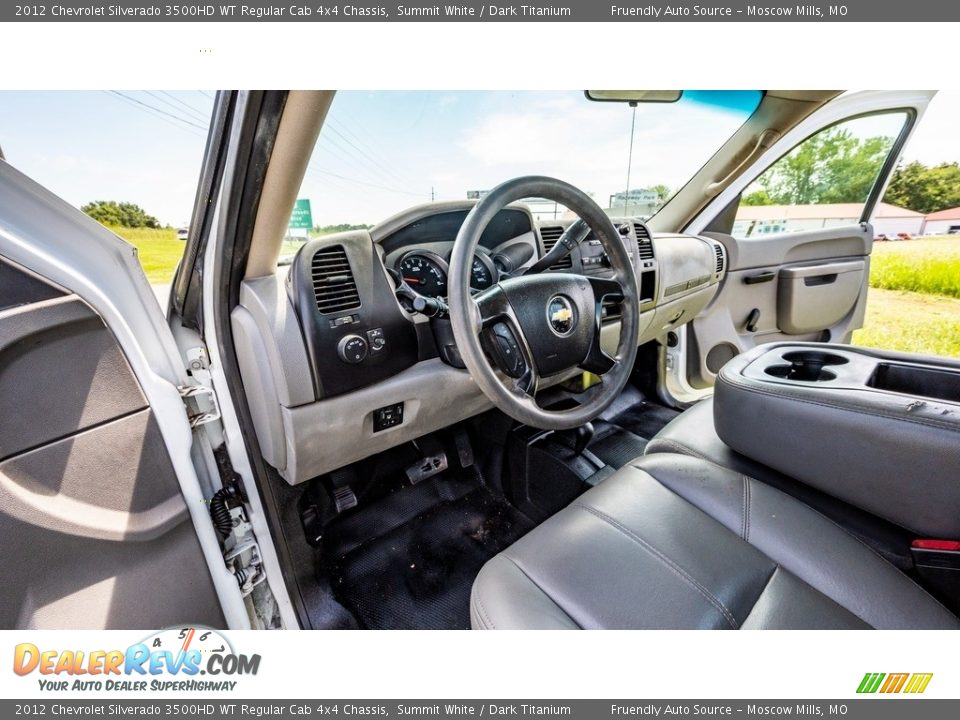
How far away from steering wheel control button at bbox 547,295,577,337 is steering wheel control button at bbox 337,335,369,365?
493mm

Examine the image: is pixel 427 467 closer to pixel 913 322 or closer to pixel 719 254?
pixel 719 254

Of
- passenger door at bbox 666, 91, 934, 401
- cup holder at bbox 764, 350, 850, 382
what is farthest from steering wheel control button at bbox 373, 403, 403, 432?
passenger door at bbox 666, 91, 934, 401

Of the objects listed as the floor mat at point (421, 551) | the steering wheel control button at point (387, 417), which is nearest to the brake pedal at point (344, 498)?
the floor mat at point (421, 551)

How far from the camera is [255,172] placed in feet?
2.70

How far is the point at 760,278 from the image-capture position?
2.40 meters

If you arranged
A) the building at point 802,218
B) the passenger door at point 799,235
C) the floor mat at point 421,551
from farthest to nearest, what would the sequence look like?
the building at point 802,218, the passenger door at point 799,235, the floor mat at point 421,551

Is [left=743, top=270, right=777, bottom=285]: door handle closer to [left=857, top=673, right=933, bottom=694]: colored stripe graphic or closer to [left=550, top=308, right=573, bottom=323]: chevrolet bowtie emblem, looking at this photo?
[left=550, top=308, right=573, bottom=323]: chevrolet bowtie emblem

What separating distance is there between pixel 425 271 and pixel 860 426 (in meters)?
1.12

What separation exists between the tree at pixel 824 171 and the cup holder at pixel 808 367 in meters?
1.35

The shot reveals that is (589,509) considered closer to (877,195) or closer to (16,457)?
(16,457)

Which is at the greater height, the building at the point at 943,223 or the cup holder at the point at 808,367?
the building at the point at 943,223

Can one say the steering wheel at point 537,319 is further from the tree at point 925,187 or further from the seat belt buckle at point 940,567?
the tree at point 925,187

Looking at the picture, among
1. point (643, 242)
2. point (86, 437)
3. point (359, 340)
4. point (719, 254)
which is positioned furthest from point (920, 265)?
point (86, 437)

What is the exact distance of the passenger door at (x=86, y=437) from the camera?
0.73m
